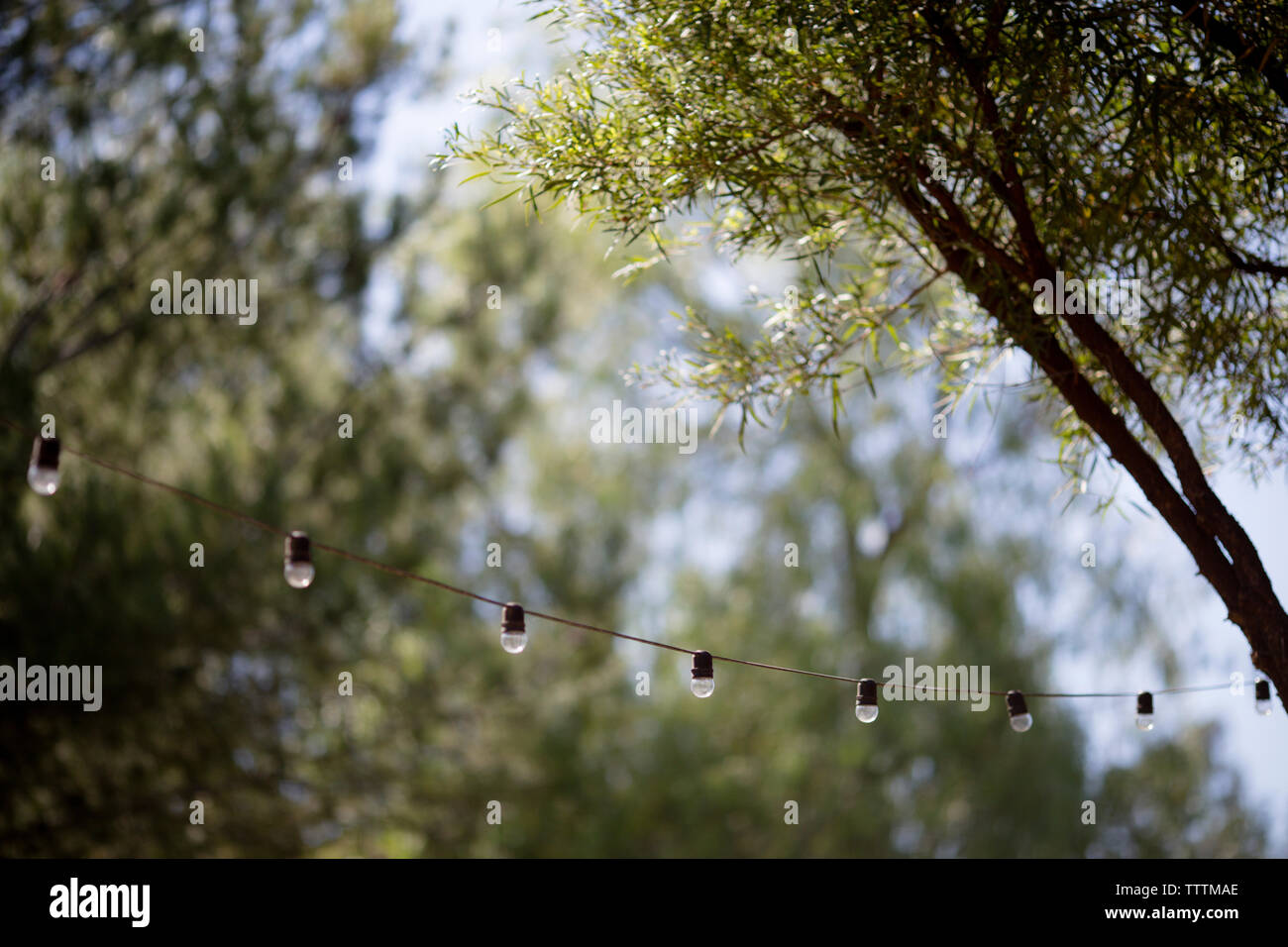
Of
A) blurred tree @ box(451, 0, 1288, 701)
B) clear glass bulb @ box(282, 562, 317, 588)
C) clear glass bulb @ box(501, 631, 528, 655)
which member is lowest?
clear glass bulb @ box(501, 631, 528, 655)

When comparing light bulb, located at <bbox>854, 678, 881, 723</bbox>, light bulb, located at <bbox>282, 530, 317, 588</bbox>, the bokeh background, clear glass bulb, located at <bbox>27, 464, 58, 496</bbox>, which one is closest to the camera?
clear glass bulb, located at <bbox>27, 464, 58, 496</bbox>

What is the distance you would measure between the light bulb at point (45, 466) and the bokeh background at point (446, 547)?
1.04 meters

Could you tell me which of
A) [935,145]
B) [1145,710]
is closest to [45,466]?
[935,145]

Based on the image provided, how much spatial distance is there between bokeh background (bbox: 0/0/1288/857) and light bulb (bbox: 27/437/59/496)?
1.04 m

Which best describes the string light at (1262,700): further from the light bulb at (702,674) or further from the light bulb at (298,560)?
the light bulb at (298,560)

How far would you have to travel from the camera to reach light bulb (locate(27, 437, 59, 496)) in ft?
6.27

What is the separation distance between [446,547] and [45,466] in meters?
4.75

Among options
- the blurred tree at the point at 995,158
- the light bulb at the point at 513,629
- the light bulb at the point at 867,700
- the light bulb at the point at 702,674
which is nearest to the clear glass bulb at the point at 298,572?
the light bulb at the point at 513,629

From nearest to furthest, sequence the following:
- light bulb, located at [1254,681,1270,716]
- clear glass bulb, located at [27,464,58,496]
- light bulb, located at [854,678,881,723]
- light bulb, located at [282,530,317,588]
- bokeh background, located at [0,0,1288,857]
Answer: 1. clear glass bulb, located at [27,464,58,496]
2. light bulb, located at [282,530,317,588]
3. light bulb, located at [854,678,881,723]
4. light bulb, located at [1254,681,1270,716]
5. bokeh background, located at [0,0,1288,857]

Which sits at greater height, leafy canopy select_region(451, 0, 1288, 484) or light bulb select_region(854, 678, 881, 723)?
leafy canopy select_region(451, 0, 1288, 484)

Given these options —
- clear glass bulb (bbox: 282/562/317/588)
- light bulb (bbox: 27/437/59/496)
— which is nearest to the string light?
clear glass bulb (bbox: 282/562/317/588)

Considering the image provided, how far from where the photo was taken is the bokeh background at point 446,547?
4918 millimetres

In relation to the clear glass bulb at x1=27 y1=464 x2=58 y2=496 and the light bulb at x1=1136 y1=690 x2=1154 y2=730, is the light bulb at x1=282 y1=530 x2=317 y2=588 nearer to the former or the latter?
the clear glass bulb at x1=27 y1=464 x2=58 y2=496
